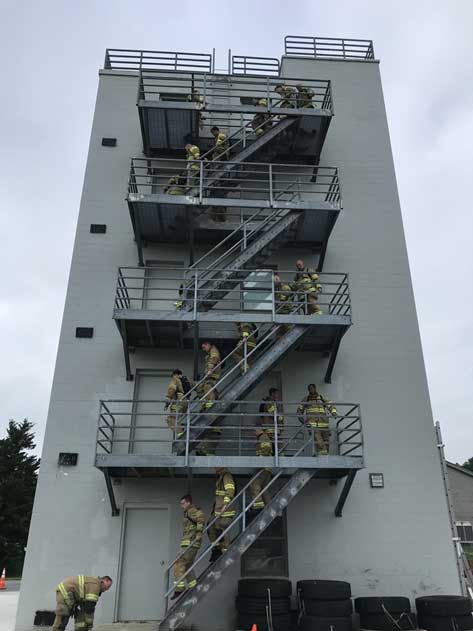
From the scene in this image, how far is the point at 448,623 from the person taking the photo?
9.77m

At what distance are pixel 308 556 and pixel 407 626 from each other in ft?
7.68

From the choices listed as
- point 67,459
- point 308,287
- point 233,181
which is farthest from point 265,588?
point 233,181

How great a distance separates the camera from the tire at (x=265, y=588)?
9.89m

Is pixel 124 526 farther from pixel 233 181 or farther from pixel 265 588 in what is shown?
pixel 233 181

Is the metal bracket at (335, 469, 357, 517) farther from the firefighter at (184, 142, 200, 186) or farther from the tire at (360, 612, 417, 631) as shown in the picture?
the firefighter at (184, 142, 200, 186)

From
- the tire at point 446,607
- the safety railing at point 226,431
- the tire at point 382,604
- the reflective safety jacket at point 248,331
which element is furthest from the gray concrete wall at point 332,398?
the reflective safety jacket at point 248,331

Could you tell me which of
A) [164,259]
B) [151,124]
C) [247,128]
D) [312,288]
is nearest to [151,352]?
[164,259]

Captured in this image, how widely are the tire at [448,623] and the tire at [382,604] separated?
1.39 ft

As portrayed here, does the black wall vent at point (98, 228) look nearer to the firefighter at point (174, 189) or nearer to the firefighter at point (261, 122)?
the firefighter at point (174, 189)

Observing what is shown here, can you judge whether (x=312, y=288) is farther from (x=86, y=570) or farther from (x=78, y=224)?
(x=86, y=570)

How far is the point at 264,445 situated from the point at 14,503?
3417cm

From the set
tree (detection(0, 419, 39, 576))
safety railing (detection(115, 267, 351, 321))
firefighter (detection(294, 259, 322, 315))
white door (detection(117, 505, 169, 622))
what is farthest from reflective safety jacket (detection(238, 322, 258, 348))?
tree (detection(0, 419, 39, 576))

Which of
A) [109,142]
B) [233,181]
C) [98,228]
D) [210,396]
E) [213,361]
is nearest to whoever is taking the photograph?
[210,396]

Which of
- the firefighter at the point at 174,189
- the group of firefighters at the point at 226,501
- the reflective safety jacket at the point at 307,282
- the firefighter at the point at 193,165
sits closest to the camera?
the group of firefighters at the point at 226,501
